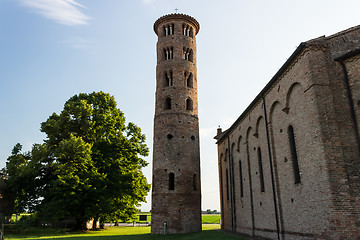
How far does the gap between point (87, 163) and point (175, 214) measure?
8468mm

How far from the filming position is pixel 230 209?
25.1 metres

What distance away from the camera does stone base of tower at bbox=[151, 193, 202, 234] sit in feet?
72.2

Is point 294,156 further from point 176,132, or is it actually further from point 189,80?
point 189,80

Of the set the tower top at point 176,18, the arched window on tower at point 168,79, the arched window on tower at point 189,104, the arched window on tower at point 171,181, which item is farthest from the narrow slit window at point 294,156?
the tower top at point 176,18

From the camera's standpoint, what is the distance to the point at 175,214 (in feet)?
73.0

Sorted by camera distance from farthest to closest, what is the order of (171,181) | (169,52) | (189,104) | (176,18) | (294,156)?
(176,18), (169,52), (189,104), (171,181), (294,156)

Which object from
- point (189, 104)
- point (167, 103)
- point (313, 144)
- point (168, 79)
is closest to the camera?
point (313, 144)

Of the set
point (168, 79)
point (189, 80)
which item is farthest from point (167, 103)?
point (189, 80)

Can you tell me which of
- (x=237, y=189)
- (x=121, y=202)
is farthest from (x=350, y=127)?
(x=121, y=202)

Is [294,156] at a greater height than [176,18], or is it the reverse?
[176,18]

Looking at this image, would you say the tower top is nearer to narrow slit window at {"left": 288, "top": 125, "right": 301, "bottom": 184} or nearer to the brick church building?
the brick church building

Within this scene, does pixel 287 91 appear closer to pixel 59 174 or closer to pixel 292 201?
pixel 292 201

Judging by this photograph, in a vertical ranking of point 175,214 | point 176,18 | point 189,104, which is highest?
point 176,18

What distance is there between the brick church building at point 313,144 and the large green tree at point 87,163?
12.8 meters
